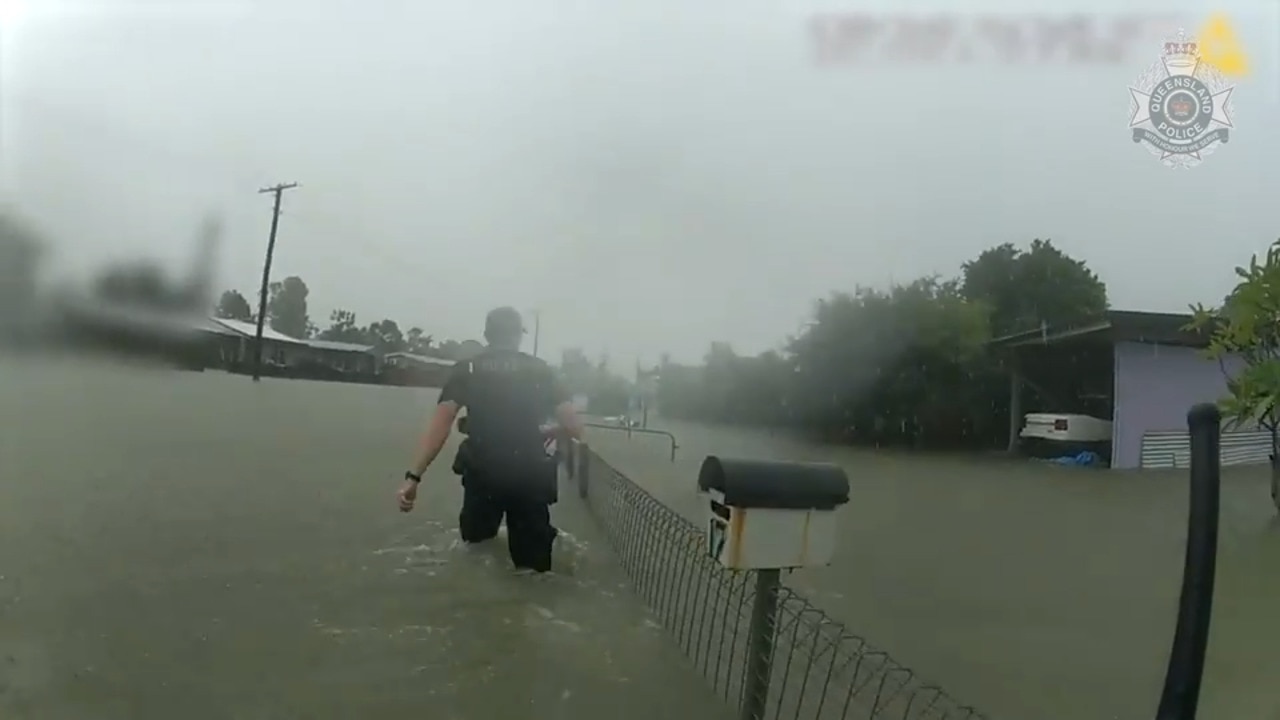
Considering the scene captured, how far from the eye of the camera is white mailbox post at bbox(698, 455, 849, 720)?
159 cm

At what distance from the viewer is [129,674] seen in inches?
97.7

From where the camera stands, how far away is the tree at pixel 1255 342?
150cm

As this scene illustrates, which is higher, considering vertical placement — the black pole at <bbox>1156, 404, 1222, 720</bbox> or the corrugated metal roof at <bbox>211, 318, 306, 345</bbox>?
the corrugated metal roof at <bbox>211, 318, 306, 345</bbox>

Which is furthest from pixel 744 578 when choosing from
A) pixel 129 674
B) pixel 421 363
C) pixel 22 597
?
pixel 22 597

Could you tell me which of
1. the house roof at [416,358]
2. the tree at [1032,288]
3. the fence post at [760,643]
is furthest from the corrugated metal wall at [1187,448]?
the house roof at [416,358]

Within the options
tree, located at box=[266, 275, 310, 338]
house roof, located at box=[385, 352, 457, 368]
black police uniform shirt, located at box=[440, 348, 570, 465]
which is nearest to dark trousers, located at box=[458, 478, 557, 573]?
black police uniform shirt, located at box=[440, 348, 570, 465]

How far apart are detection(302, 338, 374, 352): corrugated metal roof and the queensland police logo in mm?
2815

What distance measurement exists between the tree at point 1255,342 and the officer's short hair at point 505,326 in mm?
2150

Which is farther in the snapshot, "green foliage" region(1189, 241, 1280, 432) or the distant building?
the distant building

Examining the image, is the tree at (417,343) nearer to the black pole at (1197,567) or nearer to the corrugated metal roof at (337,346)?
the corrugated metal roof at (337,346)

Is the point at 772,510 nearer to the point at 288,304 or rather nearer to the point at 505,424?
the point at 505,424

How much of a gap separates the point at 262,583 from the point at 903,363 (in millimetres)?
2651

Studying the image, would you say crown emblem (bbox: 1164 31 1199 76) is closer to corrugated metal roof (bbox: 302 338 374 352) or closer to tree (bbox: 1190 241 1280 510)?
tree (bbox: 1190 241 1280 510)

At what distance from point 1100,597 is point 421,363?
109 inches
